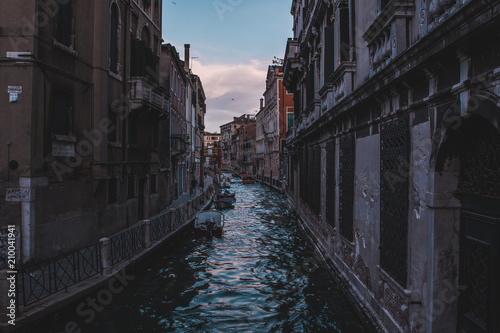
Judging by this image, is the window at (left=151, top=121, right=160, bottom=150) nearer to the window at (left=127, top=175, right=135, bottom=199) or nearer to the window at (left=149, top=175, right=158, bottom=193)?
the window at (left=149, top=175, right=158, bottom=193)

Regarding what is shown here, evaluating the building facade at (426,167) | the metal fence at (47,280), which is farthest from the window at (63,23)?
the building facade at (426,167)

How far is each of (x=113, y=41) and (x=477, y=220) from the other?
11.6 meters

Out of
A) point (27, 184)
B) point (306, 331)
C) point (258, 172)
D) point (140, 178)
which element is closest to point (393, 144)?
point (306, 331)

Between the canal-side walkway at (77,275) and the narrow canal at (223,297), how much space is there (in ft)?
0.86

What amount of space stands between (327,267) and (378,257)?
4053 mm

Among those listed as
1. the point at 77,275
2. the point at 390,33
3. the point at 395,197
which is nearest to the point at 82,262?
the point at 77,275

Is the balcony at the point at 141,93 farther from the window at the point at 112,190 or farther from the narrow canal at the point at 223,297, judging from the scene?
the narrow canal at the point at 223,297

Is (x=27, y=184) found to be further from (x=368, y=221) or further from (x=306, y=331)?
(x=368, y=221)

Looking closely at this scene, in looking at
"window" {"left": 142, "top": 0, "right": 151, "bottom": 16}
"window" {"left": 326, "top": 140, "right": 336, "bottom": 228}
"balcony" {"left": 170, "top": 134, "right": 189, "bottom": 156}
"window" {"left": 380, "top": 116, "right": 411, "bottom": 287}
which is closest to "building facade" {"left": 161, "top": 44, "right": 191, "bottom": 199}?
"balcony" {"left": 170, "top": 134, "right": 189, "bottom": 156}

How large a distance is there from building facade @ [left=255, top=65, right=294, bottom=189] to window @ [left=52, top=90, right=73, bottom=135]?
86.8ft

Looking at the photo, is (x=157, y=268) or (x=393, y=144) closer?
(x=393, y=144)

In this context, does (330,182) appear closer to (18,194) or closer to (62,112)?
(62,112)

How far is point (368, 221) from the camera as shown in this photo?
6477 millimetres

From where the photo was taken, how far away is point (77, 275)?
301 inches
